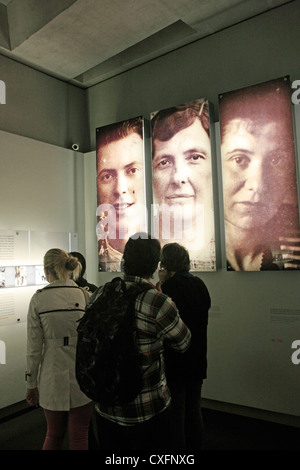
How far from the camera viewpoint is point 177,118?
13.4ft

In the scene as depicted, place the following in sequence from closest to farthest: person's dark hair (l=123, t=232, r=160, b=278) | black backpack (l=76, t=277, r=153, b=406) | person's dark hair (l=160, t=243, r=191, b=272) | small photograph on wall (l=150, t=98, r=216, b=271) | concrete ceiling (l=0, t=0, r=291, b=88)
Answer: black backpack (l=76, t=277, r=153, b=406) < person's dark hair (l=123, t=232, r=160, b=278) < person's dark hair (l=160, t=243, r=191, b=272) < concrete ceiling (l=0, t=0, r=291, b=88) < small photograph on wall (l=150, t=98, r=216, b=271)

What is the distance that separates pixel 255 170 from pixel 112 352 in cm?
258

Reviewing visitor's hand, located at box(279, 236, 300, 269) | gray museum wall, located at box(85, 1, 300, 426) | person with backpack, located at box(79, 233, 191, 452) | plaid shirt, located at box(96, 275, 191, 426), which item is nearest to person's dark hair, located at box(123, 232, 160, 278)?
person with backpack, located at box(79, 233, 191, 452)

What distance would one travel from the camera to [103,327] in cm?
161

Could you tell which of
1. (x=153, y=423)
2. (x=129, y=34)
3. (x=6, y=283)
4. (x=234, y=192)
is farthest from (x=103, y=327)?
(x=129, y=34)

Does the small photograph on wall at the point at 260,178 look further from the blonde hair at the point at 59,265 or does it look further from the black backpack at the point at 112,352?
the black backpack at the point at 112,352

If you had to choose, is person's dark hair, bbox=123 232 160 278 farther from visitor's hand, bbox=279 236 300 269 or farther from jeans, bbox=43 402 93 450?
visitor's hand, bbox=279 236 300 269

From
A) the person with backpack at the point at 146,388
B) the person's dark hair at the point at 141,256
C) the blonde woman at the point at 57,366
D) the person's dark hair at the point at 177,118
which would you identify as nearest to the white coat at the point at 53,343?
the blonde woman at the point at 57,366

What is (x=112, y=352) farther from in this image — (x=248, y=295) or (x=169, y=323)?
(x=248, y=295)

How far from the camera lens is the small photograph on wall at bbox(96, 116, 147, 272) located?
14.4 feet

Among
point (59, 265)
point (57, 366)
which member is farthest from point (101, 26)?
point (57, 366)

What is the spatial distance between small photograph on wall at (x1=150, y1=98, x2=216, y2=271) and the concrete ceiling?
2.80 feet

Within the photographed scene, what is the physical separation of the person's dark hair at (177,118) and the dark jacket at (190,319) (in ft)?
7.20
